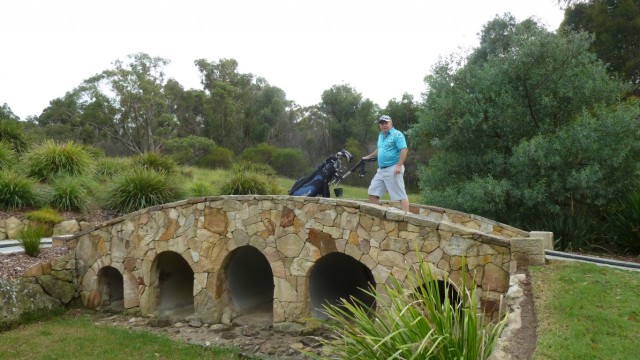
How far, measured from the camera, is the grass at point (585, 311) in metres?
3.63

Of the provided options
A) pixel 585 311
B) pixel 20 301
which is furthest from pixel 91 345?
pixel 585 311

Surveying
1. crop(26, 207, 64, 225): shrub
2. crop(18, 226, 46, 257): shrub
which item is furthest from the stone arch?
crop(26, 207, 64, 225): shrub

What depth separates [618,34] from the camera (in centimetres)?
1608

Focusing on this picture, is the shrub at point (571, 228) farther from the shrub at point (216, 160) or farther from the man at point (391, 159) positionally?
the shrub at point (216, 160)

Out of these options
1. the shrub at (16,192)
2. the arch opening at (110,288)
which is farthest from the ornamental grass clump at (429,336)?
the shrub at (16,192)

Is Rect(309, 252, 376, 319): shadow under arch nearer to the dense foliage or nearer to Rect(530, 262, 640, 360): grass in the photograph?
the dense foliage

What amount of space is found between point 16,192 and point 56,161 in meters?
2.48

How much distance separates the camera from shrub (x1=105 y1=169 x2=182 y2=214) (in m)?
12.4

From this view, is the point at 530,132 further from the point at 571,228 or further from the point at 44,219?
the point at 44,219

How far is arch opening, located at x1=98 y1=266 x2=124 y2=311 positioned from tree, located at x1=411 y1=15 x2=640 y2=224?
6.87 metres

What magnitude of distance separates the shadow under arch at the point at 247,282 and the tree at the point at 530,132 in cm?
409

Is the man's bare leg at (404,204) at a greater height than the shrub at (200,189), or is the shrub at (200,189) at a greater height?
the shrub at (200,189)

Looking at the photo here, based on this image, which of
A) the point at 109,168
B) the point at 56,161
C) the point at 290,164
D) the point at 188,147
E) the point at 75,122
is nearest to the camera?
the point at 56,161

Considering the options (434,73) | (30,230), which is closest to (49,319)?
(30,230)
